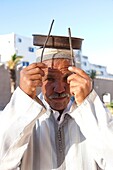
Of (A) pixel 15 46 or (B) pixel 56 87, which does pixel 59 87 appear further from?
(A) pixel 15 46

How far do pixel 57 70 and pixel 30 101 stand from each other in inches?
10.1

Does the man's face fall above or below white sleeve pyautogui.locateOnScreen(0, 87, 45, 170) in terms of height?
above

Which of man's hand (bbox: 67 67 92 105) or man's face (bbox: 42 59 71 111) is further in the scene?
man's face (bbox: 42 59 71 111)

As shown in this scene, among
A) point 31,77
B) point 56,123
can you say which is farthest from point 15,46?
point 31,77

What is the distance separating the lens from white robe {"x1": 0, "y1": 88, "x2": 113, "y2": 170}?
1.62 metres

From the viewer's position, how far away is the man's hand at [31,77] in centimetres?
162

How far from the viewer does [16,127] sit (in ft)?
5.32

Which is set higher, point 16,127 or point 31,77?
point 31,77

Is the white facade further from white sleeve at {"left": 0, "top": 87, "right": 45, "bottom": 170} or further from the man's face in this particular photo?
white sleeve at {"left": 0, "top": 87, "right": 45, "bottom": 170}

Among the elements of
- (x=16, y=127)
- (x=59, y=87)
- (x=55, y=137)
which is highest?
(x=59, y=87)

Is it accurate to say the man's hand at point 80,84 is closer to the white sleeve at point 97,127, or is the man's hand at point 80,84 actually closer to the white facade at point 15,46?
the white sleeve at point 97,127

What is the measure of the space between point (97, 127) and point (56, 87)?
0.31 meters

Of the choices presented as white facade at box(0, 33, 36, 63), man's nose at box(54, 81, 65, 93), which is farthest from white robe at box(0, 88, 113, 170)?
white facade at box(0, 33, 36, 63)

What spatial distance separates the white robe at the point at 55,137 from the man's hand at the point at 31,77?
4 cm
